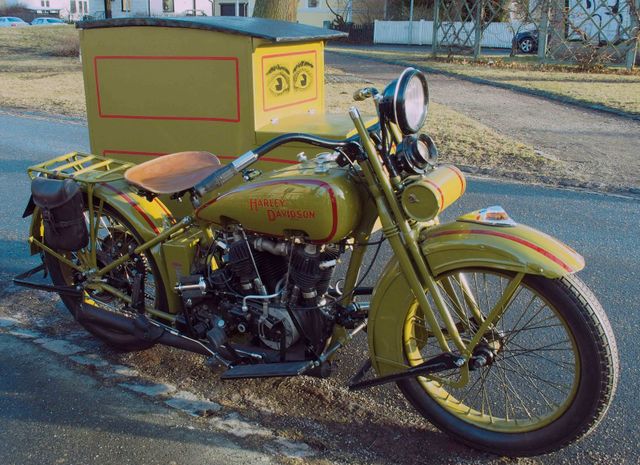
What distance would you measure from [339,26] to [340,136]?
4008 centimetres

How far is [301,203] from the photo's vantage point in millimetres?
2986

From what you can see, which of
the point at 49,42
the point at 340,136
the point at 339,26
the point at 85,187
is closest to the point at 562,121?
the point at 340,136

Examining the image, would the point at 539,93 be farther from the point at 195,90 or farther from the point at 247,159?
the point at 247,159

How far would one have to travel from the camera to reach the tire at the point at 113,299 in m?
3.84

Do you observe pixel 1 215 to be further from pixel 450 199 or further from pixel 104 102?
pixel 450 199

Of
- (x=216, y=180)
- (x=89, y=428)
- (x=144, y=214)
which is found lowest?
(x=89, y=428)

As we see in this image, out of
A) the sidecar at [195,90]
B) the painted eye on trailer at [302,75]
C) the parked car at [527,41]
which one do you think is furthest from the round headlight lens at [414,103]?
the parked car at [527,41]

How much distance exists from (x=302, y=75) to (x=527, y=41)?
2815 centimetres

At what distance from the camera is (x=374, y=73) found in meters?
21.4

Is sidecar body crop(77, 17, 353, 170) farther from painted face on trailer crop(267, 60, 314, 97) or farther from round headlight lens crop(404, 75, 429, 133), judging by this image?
round headlight lens crop(404, 75, 429, 133)

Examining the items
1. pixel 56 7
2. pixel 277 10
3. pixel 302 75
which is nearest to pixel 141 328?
pixel 302 75

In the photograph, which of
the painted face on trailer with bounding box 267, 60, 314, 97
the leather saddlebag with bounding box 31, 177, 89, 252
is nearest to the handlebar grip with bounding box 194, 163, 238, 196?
the leather saddlebag with bounding box 31, 177, 89, 252

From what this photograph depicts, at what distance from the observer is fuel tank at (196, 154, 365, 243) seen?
2.95m

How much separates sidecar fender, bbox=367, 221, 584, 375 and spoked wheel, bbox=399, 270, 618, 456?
62mm
